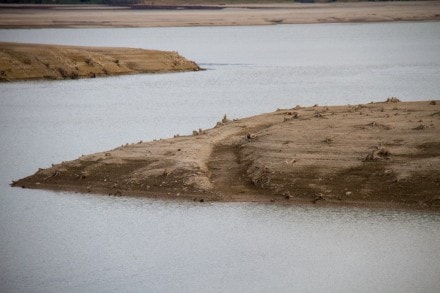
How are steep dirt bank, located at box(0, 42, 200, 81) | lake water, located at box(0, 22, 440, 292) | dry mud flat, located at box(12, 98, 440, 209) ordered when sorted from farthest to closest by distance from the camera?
steep dirt bank, located at box(0, 42, 200, 81) < dry mud flat, located at box(12, 98, 440, 209) < lake water, located at box(0, 22, 440, 292)

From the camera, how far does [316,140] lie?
87.7 ft

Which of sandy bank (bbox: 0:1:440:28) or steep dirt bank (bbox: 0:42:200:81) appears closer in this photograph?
steep dirt bank (bbox: 0:42:200:81)

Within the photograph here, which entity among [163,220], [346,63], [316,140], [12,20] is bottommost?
[163,220]

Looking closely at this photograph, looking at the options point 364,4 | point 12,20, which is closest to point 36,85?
point 12,20

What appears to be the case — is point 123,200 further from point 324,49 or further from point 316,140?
point 324,49

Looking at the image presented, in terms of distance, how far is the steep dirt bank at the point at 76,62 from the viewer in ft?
203

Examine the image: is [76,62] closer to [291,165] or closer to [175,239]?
[291,165]

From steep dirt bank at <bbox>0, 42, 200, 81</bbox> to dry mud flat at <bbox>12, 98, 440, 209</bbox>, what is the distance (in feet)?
112

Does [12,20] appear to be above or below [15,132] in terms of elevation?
above

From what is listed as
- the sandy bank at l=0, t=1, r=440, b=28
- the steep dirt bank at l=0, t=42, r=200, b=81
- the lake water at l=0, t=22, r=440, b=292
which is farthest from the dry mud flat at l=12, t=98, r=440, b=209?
the sandy bank at l=0, t=1, r=440, b=28

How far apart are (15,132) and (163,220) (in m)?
16.8

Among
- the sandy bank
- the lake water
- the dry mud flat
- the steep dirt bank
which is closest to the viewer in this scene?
the lake water

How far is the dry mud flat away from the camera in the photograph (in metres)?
24.5

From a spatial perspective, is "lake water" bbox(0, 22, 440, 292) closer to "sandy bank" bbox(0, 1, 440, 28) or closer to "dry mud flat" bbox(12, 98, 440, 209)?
"dry mud flat" bbox(12, 98, 440, 209)
